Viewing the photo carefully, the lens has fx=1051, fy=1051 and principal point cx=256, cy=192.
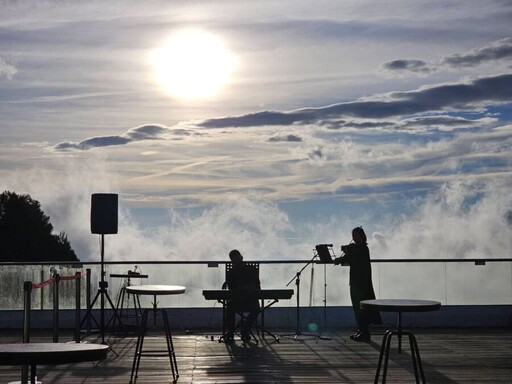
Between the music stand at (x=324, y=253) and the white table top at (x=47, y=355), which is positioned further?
the music stand at (x=324, y=253)

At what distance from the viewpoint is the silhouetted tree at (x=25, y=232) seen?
71.5 meters

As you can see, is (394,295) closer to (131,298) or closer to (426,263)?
(426,263)

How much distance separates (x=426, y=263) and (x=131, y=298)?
173 inches

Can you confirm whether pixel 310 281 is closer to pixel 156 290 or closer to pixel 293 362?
pixel 293 362

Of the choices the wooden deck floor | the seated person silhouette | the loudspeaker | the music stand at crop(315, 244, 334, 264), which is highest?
the loudspeaker

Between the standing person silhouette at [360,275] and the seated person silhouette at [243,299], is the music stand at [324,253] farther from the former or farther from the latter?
the seated person silhouette at [243,299]

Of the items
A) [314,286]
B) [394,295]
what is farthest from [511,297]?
[314,286]

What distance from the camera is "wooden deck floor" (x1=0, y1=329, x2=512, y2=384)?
31.7 feet

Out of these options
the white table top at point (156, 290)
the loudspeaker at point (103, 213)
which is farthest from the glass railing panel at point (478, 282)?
the white table top at point (156, 290)

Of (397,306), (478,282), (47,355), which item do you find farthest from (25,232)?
(47,355)

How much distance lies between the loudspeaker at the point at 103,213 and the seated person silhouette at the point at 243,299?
1.71 meters

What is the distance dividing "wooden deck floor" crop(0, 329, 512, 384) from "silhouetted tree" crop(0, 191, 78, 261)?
5905 cm

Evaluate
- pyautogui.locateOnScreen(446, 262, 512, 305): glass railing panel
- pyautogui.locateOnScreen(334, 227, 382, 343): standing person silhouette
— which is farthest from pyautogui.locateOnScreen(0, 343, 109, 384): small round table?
pyautogui.locateOnScreen(446, 262, 512, 305): glass railing panel

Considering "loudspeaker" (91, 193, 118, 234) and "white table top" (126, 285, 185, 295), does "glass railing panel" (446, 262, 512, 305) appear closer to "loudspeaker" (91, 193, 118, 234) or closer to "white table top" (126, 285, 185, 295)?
"loudspeaker" (91, 193, 118, 234)
